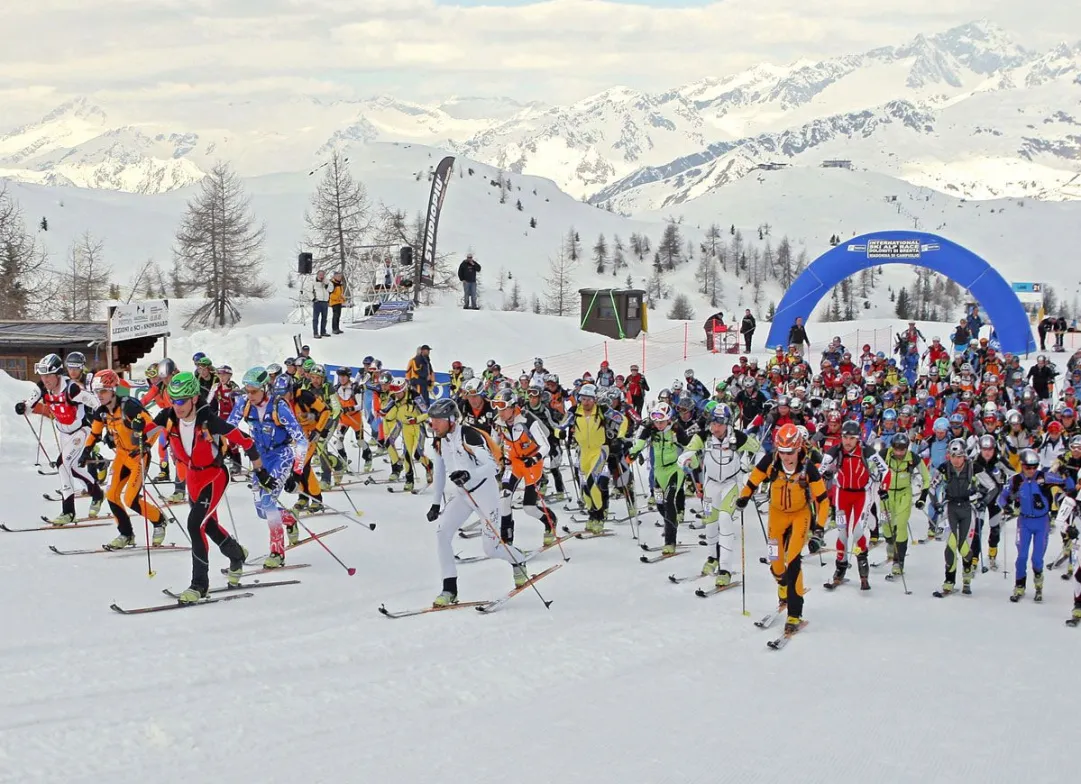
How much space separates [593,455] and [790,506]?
186 inches

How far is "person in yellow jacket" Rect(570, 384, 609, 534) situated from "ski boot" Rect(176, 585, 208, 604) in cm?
610

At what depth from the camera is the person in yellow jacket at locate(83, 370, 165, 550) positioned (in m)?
12.1

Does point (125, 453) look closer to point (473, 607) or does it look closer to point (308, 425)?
point (308, 425)

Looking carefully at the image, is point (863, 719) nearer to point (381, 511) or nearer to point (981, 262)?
point (381, 511)

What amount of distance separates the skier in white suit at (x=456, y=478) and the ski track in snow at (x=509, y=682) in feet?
1.85

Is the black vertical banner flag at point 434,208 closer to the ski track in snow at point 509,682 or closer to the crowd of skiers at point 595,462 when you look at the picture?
the crowd of skiers at point 595,462

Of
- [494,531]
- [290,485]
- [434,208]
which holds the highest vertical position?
[434,208]

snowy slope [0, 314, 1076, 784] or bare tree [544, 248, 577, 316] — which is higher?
bare tree [544, 248, 577, 316]

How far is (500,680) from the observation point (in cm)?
884

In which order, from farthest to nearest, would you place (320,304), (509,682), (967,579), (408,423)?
(320,304), (408,423), (967,579), (509,682)

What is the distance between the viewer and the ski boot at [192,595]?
10289mm

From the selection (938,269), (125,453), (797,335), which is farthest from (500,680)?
(938,269)

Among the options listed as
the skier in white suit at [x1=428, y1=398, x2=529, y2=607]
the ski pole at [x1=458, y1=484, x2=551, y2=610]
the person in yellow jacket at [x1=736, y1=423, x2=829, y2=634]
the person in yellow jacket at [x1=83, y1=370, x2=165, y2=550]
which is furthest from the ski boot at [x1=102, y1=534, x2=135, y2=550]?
the person in yellow jacket at [x1=736, y1=423, x2=829, y2=634]

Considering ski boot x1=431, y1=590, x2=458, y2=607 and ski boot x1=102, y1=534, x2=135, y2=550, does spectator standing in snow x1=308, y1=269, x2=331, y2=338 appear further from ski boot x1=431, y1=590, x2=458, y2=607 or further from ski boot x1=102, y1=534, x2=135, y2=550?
ski boot x1=431, y1=590, x2=458, y2=607
